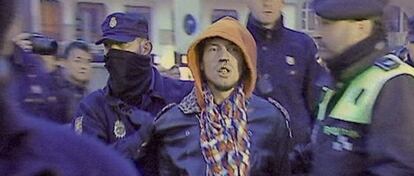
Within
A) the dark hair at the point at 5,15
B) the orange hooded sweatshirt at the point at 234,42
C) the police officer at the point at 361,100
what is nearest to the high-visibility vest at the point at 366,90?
the police officer at the point at 361,100

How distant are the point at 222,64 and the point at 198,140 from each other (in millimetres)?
Result: 292

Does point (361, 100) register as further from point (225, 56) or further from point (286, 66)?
point (286, 66)

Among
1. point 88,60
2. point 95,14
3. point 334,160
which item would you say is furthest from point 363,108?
point 95,14

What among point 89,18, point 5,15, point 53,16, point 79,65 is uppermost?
point 5,15

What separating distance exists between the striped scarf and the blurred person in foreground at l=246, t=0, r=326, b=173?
1.97ft

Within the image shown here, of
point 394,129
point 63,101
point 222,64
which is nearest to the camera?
point 394,129

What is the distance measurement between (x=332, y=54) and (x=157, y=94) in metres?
1.28

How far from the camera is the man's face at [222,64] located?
3.30 meters

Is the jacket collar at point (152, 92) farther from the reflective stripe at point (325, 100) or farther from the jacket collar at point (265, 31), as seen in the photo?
the reflective stripe at point (325, 100)

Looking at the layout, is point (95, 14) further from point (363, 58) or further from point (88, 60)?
point (363, 58)

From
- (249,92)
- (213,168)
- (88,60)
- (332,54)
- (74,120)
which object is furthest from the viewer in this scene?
(88,60)

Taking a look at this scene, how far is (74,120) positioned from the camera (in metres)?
3.65

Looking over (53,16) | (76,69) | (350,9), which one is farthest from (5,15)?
(53,16)

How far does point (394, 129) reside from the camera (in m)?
2.53
